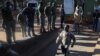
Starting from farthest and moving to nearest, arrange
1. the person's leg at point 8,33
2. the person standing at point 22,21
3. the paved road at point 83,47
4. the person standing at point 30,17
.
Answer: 1. the paved road at point 83,47
2. the person standing at point 30,17
3. the person standing at point 22,21
4. the person's leg at point 8,33

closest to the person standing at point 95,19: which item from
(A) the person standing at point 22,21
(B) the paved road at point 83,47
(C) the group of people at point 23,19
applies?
(B) the paved road at point 83,47

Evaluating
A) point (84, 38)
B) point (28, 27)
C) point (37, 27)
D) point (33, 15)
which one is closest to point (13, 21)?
point (28, 27)

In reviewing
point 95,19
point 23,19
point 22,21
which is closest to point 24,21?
point 23,19

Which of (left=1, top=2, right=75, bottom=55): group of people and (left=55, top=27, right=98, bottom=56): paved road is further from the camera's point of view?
(left=55, top=27, right=98, bottom=56): paved road

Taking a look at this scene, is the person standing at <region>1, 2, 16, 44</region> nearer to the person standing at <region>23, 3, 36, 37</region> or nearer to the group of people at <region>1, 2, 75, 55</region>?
the group of people at <region>1, 2, 75, 55</region>

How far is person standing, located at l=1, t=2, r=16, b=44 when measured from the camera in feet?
33.5

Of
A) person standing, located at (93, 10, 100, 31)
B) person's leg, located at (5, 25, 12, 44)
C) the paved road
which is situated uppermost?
person's leg, located at (5, 25, 12, 44)

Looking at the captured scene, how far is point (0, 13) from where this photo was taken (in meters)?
10.2

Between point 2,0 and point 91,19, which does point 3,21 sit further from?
point 91,19

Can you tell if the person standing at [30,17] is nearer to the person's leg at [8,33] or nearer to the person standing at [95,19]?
the person's leg at [8,33]

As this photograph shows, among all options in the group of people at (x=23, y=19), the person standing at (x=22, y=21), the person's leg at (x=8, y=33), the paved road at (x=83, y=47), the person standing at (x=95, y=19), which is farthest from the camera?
the person standing at (x=95, y=19)

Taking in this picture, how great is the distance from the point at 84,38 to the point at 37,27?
16.0 ft

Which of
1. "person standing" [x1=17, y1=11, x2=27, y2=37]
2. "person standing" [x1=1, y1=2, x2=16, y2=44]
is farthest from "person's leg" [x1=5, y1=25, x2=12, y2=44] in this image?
"person standing" [x1=17, y1=11, x2=27, y2=37]

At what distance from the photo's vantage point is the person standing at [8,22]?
10.2 m
